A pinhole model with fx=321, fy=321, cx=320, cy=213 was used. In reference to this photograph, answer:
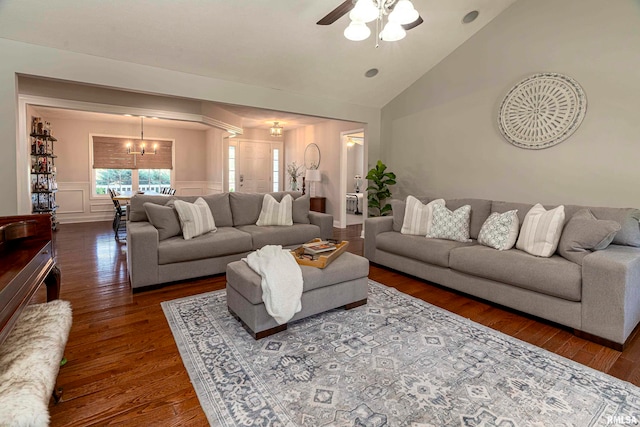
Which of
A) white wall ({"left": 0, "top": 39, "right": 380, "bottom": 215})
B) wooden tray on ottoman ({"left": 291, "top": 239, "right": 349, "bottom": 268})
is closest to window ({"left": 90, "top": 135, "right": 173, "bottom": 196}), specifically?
white wall ({"left": 0, "top": 39, "right": 380, "bottom": 215})

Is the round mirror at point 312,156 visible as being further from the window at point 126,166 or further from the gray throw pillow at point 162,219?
the gray throw pillow at point 162,219

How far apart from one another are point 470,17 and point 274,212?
3.54 meters

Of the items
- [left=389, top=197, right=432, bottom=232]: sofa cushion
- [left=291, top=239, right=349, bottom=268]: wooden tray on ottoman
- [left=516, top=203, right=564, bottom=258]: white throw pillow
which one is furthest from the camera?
[left=389, top=197, right=432, bottom=232]: sofa cushion

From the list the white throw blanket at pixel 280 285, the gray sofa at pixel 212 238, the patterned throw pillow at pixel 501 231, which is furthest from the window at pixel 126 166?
the patterned throw pillow at pixel 501 231

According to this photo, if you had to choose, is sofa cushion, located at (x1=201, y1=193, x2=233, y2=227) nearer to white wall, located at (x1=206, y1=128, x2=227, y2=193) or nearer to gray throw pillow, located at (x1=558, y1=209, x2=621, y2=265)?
gray throw pillow, located at (x1=558, y1=209, x2=621, y2=265)

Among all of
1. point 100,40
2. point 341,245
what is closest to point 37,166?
point 100,40

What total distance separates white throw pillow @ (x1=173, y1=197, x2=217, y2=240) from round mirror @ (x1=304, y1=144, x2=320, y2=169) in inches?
165

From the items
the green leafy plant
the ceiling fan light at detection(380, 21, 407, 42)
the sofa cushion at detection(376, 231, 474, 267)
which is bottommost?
the sofa cushion at detection(376, 231, 474, 267)

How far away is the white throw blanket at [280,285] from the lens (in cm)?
226

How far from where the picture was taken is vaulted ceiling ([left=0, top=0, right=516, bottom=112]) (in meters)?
2.93

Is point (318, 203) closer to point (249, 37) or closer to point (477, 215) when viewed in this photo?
point (477, 215)

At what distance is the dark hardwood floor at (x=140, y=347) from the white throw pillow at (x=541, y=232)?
1.98 ft

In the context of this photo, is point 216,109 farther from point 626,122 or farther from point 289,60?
point 626,122

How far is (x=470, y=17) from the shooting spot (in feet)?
13.2
